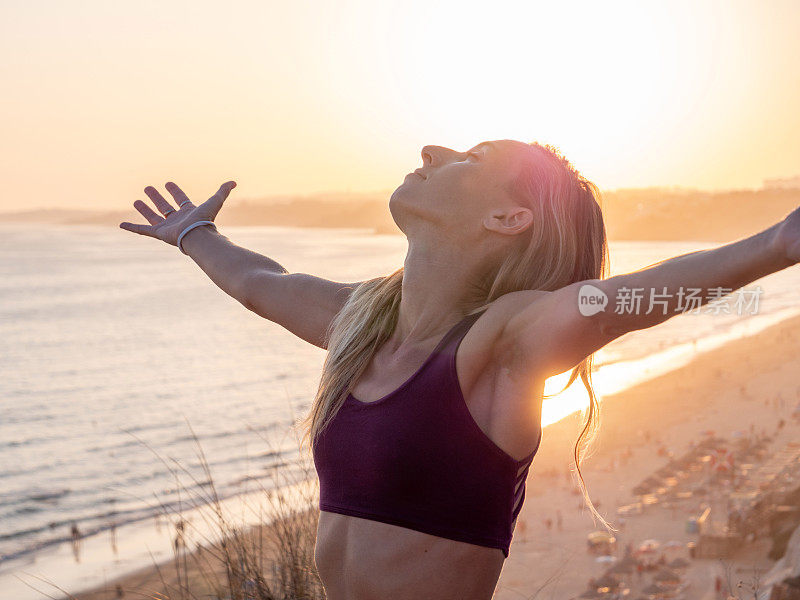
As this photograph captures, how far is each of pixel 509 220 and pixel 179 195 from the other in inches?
65.7

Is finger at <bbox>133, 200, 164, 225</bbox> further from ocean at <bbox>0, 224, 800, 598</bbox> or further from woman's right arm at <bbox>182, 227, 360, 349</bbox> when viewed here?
ocean at <bbox>0, 224, 800, 598</bbox>

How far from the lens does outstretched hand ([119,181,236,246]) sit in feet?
9.36

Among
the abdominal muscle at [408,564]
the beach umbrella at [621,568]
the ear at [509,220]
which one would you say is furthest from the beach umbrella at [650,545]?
the ear at [509,220]

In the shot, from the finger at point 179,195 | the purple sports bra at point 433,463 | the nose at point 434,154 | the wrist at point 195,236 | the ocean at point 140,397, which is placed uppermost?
the nose at point 434,154

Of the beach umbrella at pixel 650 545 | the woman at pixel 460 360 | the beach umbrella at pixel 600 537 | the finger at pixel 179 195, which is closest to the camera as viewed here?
the woman at pixel 460 360

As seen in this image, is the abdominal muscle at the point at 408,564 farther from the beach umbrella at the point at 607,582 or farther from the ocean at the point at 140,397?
the beach umbrella at the point at 607,582

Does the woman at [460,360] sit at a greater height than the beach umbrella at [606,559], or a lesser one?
greater

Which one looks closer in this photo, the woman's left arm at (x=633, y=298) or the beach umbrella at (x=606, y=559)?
the woman's left arm at (x=633, y=298)

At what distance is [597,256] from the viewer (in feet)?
6.09

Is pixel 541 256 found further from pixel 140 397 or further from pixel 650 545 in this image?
pixel 140 397

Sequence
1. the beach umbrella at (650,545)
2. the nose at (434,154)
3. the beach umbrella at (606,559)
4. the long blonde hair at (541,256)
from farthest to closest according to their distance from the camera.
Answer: the beach umbrella at (650,545)
the beach umbrella at (606,559)
the nose at (434,154)
the long blonde hair at (541,256)

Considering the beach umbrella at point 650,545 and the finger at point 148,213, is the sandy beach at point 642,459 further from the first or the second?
the finger at point 148,213

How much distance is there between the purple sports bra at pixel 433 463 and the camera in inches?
65.0

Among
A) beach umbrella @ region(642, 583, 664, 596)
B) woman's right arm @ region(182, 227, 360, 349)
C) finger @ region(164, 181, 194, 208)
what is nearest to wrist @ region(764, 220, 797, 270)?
woman's right arm @ region(182, 227, 360, 349)
